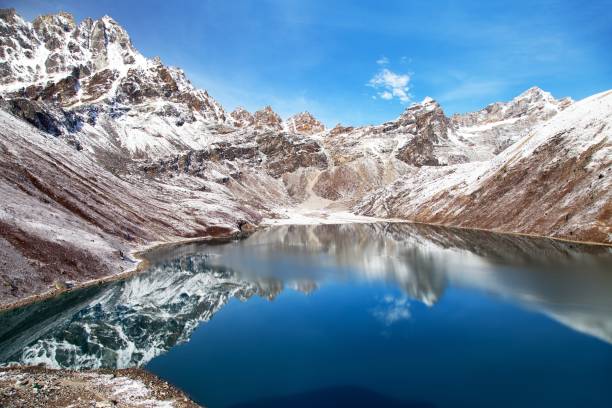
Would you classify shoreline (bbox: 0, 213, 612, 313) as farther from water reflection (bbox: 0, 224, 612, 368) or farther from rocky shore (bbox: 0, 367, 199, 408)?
rocky shore (bbox: 0, 367, 199, 408)

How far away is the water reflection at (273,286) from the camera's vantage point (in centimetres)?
4116

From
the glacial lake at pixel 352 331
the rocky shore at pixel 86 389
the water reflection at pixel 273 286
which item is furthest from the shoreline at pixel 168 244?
the rocky shore at pixel 86 389

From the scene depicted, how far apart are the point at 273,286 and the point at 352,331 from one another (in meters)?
24.4

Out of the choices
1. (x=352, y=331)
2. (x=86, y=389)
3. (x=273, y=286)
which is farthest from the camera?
(x=273, y=286)

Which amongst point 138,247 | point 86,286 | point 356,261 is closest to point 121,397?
point 86,286

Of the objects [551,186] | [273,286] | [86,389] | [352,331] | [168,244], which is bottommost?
[86,389]

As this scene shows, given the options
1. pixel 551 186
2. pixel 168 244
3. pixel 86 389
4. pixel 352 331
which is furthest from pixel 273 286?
pixel 551 186

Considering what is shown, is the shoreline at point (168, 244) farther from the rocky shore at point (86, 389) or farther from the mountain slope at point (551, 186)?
the rocky shore at point (86, 389)

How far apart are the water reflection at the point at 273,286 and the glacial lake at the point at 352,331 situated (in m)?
0.29

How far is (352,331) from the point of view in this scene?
4278 cm

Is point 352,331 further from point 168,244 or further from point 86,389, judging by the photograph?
point 168,244

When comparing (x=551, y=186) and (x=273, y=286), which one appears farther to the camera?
(x=551, y=186)

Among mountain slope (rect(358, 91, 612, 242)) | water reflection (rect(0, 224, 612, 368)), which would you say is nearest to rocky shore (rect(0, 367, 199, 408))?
water reflection (rect(0, 224, 612, 368))

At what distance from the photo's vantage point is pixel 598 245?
8938 cm
